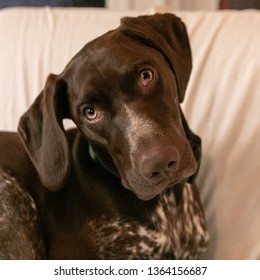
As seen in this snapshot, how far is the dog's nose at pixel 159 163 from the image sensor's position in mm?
1232

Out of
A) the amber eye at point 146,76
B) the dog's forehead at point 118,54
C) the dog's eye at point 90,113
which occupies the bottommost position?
the dog's eye at point 90,113

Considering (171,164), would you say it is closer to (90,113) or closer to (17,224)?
(90,113)

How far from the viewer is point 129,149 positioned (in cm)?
132

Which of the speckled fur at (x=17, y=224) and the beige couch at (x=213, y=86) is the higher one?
the beige couch at (x=213, y=86)

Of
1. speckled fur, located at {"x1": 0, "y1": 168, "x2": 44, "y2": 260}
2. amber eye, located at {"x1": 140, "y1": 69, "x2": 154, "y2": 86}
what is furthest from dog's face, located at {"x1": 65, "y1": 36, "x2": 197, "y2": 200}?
speckled fur, located at {"x1": 0, "y1": 168, "x2": 44, "y2": 260}

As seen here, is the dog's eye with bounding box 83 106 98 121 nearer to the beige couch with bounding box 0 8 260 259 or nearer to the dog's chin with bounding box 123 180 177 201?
the dog's chin with bounding box 123 180 177 201

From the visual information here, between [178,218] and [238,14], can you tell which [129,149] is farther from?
[238,14]

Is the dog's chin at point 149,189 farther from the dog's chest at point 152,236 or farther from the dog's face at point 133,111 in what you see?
the dog's chest at point 152,236

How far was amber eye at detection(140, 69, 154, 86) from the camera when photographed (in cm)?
133

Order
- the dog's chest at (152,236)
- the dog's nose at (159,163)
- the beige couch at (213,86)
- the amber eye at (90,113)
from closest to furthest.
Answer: the dog's nose at (159,163) → the amber eye at (90,113) → the dog's chest at (152,236) → the beige couch at (213,86)

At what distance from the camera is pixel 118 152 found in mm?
1372

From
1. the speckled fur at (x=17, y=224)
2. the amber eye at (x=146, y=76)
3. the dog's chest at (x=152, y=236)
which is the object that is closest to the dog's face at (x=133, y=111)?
the amber eye at (x=146, y=76)
